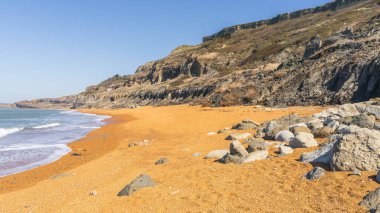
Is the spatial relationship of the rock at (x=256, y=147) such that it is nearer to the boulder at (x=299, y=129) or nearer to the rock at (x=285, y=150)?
the rock at (x=285, y=150)

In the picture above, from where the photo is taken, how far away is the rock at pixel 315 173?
811cm

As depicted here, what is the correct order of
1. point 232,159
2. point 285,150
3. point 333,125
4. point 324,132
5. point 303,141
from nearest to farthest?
point 232,159
point 285,150
point 303,141
point 324,132
point 333,125

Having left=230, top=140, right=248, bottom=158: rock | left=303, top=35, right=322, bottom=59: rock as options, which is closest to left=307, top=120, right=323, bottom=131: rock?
left=230, top=140, right=248, bottom=158: rock

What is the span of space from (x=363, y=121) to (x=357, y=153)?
181 inches

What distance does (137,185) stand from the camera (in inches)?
351

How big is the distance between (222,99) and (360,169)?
106 feet

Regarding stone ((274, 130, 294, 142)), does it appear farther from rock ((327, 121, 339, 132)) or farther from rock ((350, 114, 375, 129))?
rock ((350, 114, 375, 129))

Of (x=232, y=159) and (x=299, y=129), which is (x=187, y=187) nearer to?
(x=232, y=159)

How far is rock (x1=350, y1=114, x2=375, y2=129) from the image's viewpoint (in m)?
11.8

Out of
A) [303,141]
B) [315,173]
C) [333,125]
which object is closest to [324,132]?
[333,125]

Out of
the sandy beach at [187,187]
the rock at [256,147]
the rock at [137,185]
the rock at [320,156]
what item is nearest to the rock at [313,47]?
the rock at [256,147]

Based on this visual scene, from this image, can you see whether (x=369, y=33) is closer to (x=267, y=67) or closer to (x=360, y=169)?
(x=267, y=67)

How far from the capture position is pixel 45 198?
30.7 ft

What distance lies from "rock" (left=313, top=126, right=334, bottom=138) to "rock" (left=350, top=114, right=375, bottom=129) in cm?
93
